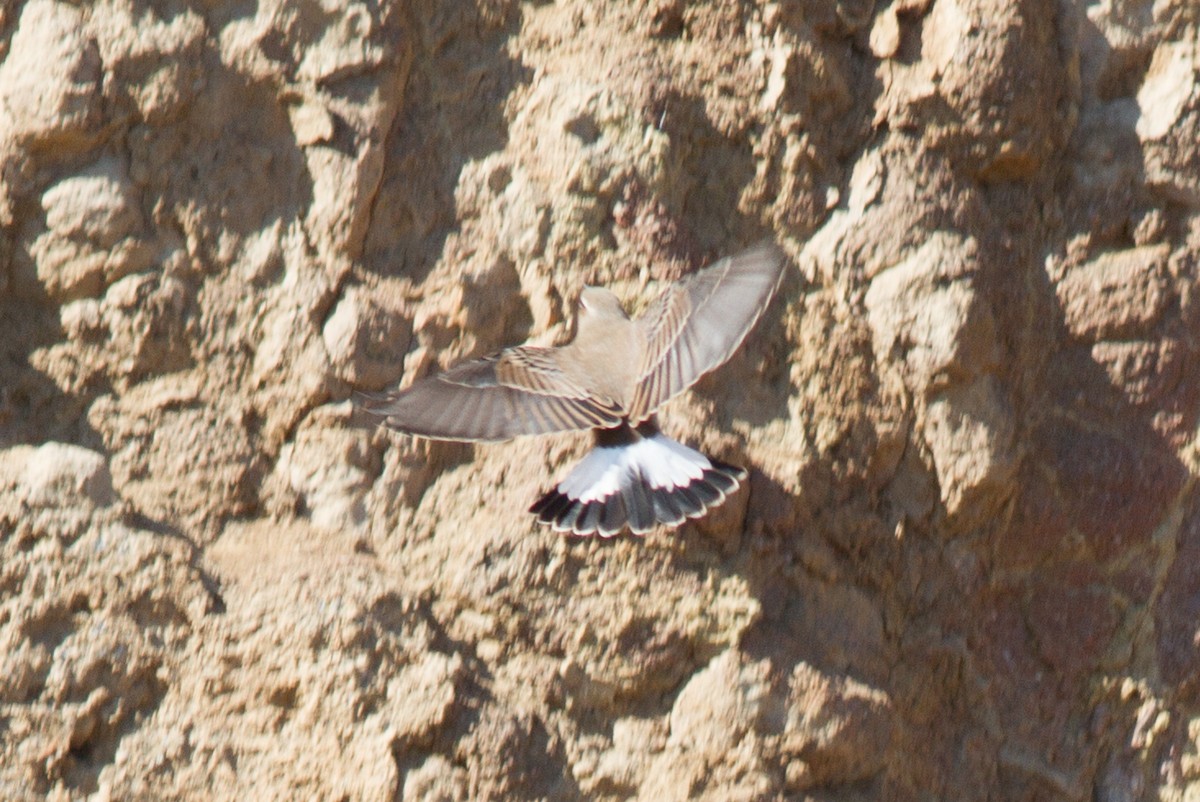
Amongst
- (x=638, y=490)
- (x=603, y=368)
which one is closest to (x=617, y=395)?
(x=603, y=368)

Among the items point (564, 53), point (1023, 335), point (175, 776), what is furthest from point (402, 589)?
point (1023, 335)

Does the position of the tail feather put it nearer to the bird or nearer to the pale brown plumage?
the bird

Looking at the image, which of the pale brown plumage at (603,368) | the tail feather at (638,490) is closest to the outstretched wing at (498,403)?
the pale brown plumage at (603,368)

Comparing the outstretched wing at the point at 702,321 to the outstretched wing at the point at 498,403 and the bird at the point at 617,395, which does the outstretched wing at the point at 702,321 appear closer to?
the bird at the point at 617,395

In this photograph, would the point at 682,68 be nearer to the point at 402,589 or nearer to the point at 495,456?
the point at 495,456

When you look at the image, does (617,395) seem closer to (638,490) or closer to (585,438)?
(585,438)

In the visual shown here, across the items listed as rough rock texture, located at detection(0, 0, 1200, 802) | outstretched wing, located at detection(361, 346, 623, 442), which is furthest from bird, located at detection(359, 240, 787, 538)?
rough rock texture, located at detection(0, 0, 1200, 802)
